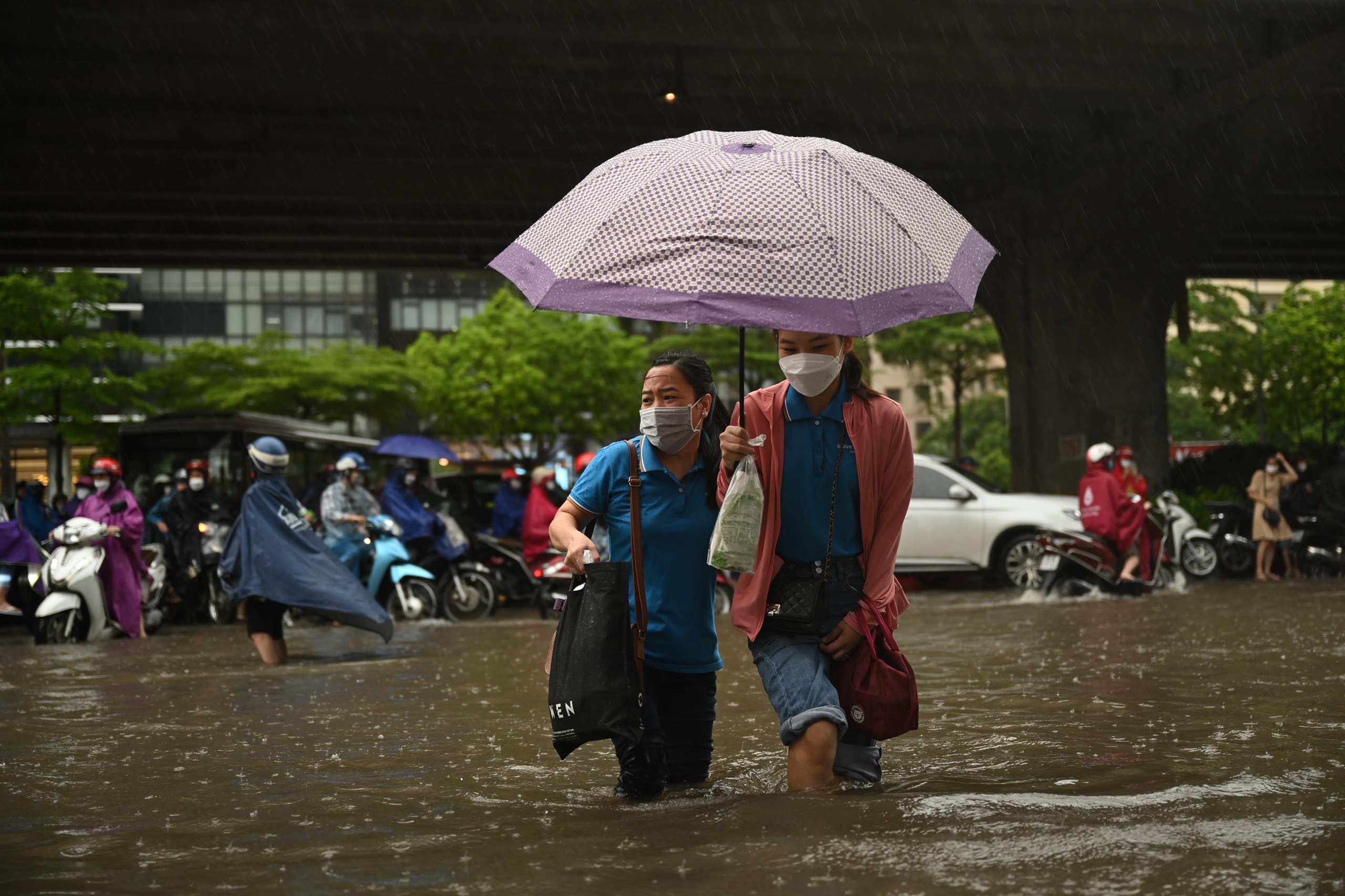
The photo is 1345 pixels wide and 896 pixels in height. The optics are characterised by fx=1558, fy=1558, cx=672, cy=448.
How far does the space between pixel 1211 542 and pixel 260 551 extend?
42.4 feet

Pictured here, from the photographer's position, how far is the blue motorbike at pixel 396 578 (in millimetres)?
15500

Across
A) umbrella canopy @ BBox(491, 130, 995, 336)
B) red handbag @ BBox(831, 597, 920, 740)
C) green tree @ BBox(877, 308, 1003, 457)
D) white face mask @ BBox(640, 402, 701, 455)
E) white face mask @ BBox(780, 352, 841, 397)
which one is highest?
green tree @ BBox(877, 308, 1003, 457)

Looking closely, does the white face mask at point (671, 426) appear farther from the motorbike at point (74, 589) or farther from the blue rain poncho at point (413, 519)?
the blue rain poncho at point (413, 519)

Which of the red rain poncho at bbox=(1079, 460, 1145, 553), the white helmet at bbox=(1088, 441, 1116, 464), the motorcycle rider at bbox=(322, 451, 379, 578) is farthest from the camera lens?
the white helmet at bbox=(1088, 441, 1116, 464)

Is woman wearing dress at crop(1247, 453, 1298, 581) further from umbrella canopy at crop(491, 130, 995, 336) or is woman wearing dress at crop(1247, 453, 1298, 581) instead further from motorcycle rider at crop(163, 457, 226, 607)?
umbrella canopy at crop(491, 130, 995, 336)

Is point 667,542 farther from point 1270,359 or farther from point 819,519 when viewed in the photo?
point 1270,359

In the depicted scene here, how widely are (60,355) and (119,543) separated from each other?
22913mm

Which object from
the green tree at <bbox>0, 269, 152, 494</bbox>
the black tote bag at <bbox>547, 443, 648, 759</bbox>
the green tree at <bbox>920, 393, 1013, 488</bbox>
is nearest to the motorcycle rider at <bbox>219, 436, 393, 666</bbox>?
the black tote bag at <bbox>547, 443, 648, 759</bbox>

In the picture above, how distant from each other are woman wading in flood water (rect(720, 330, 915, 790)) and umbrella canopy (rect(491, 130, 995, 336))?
1.18 ft

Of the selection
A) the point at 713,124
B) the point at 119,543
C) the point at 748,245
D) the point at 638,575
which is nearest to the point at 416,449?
the point at 119,543

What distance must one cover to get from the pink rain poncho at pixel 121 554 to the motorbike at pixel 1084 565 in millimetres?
9125

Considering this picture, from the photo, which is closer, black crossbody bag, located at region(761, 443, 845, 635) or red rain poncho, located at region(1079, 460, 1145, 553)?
black crossbody bag, located at region(761, 443, 845, 635)

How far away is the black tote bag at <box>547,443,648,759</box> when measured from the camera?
4613 mm

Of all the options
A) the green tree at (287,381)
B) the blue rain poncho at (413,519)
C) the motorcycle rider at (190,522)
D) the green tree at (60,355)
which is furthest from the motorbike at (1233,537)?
the green tree at (287,381)
